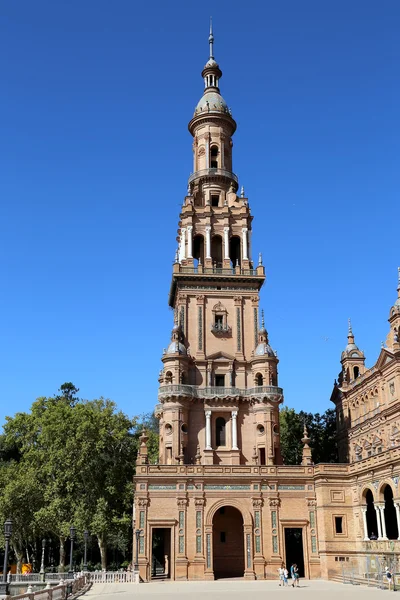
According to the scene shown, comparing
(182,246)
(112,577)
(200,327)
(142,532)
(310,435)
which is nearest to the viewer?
(112,577)

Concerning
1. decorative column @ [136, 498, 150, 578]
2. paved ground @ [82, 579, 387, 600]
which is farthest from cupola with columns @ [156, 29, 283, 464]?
paved ground @ [82, 579, 387, 600]

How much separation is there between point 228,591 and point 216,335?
24.3 metres

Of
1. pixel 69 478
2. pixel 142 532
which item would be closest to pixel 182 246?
pixel 69 478

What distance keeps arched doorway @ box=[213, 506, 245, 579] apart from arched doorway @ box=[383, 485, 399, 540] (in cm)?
1136

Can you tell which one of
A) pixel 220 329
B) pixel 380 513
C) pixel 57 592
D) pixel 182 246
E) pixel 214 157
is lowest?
pixel 57 592

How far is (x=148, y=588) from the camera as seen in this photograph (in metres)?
37.5

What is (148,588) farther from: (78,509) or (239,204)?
(239,204)

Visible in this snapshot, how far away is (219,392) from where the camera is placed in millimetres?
52406

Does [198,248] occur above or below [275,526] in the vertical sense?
above

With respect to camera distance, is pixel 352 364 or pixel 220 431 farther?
pixel 352 364

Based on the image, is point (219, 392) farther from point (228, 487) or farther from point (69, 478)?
point (69, 478)

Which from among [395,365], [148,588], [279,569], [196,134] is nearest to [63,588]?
[148,588]

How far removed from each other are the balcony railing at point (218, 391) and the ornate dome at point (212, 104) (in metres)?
29.8

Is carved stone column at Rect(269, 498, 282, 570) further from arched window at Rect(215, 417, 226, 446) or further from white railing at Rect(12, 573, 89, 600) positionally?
white railing at Rect(12, 573, 89, 600)
